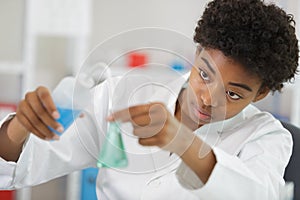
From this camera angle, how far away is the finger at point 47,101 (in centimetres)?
69

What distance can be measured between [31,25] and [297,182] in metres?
1.46

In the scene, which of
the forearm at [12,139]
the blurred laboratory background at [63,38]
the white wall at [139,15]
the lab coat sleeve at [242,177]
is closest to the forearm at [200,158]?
the lab coat sleeve at [242,177]

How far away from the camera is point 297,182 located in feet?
3.34

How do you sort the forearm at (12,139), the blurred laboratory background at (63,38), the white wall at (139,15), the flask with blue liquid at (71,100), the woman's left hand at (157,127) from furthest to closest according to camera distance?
the white wall at (139,15)
the blurred laboratory background at (63,38)
the forearm at (12,139)
the flask with blue liquid at (71,100)
the woman's left hand at (157,127)

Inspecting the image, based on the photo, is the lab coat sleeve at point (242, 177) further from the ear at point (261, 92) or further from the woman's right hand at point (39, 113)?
the woman's right hand at point (39, 113)

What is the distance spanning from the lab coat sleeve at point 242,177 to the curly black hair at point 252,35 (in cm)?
12

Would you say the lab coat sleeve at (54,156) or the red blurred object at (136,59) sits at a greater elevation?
the red blurred object at (136,59)

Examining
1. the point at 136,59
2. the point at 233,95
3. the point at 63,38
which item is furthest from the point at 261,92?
the point at 63,38

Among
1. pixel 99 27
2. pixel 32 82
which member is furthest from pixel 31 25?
pixel 99 27

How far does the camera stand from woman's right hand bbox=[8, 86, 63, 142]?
698 mm

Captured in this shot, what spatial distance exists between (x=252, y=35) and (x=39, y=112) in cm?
34

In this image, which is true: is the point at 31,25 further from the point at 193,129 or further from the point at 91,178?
the point at 193,129

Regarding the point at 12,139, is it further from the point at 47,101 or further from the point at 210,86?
the point at 210,86

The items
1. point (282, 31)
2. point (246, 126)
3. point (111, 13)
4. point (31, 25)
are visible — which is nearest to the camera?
point (282, 31)
